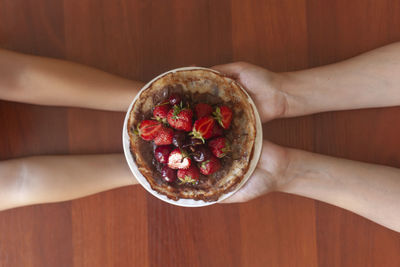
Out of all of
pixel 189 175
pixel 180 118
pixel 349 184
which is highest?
pixel 180 118

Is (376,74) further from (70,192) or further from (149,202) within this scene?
(70,192)

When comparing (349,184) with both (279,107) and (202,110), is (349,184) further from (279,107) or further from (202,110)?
(202,110)

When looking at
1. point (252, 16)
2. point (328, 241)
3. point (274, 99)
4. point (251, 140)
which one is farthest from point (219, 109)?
point (328, 241)

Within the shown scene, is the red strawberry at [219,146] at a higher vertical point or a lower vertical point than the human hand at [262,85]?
lower

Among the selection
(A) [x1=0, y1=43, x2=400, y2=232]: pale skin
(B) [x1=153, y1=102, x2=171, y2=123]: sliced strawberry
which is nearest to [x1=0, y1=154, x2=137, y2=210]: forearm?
(A) [x1=0, y1=43, x2=400, y2=232]: pale skin

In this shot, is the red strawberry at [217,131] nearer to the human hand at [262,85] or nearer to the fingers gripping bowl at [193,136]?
the fingers gripping bowl at [193,136]

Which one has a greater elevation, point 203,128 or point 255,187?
point 203,128

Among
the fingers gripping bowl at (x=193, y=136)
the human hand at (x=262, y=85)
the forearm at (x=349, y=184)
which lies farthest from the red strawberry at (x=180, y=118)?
the forearm at (x=349, y=184)

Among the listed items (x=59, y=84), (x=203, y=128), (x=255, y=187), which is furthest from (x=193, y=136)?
(x=59, y=84)
